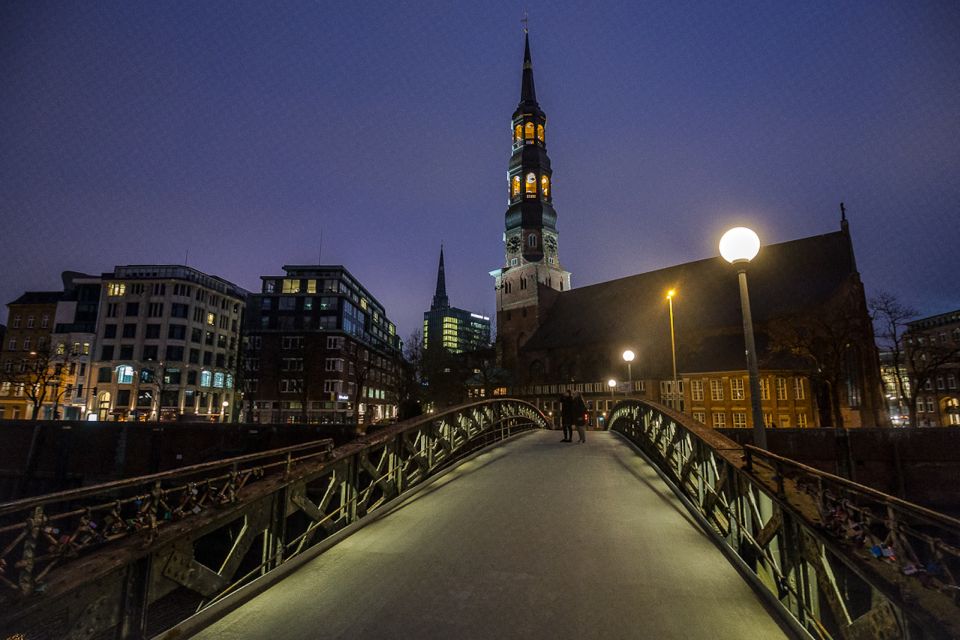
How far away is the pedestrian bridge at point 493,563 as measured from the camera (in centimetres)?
305

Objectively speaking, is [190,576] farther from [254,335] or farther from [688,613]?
[254,335]

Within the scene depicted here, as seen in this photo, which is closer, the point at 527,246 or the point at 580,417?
the point at 580,417

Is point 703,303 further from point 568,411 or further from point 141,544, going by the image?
point 141,544

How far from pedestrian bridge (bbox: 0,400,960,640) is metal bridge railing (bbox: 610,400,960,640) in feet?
0.06

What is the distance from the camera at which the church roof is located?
4366 cm

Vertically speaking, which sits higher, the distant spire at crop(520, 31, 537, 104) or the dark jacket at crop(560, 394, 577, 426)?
the distant spire at crop(520, 31, 537, 104)

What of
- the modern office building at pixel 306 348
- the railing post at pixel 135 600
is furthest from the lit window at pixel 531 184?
the railing post at pixel 135 600

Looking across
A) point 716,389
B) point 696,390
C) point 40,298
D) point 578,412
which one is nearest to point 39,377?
point 40,298

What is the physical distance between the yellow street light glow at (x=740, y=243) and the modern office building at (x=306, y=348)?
51.6 m

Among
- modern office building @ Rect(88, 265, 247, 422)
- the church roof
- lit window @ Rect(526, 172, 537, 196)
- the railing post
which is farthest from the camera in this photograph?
lit window @ Rect(526, 172, 537, 196)

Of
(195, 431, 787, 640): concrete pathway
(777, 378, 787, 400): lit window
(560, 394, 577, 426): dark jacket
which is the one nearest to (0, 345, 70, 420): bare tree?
(560, 394, 577, 426): dark jacket

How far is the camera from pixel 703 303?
5056cm

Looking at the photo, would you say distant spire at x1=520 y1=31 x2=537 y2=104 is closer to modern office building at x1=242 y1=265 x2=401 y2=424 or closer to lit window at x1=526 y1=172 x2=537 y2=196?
lit window at x1=526 y1=172 x2=537 y2=196

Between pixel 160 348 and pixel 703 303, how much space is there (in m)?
66.7
